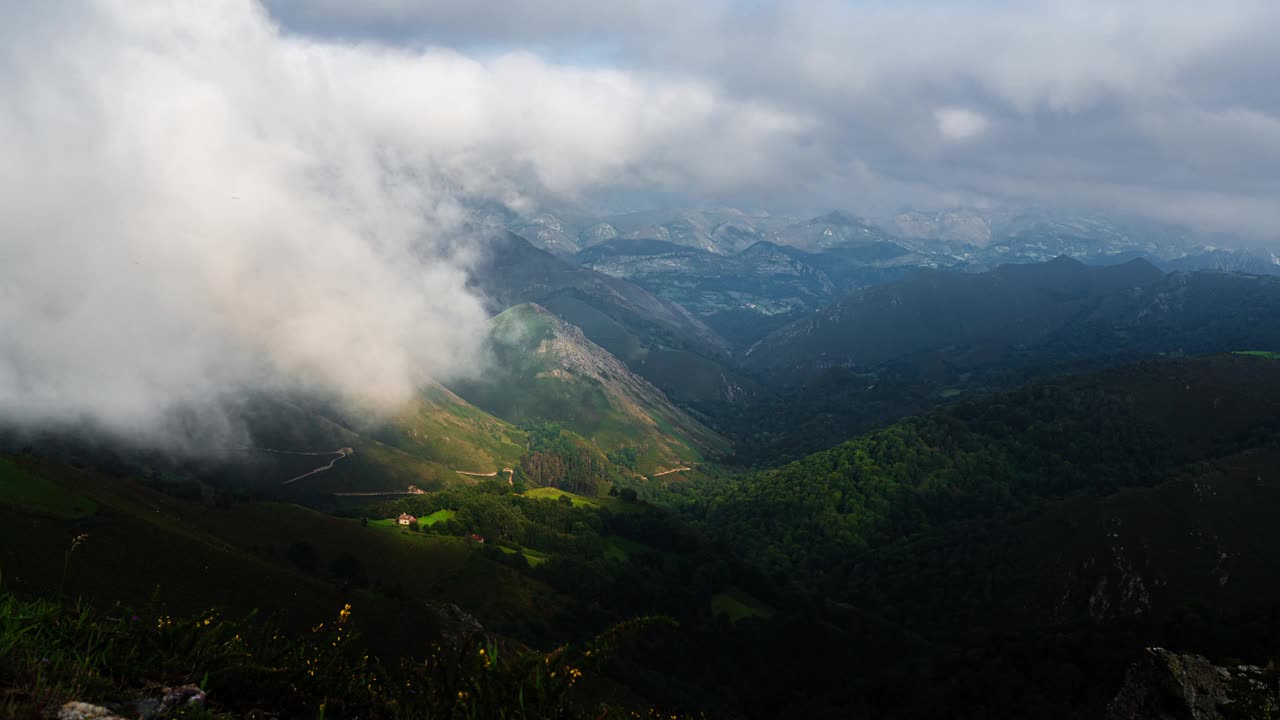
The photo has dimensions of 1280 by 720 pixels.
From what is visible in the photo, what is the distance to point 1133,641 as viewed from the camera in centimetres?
7269

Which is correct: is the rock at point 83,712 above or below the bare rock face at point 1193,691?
above

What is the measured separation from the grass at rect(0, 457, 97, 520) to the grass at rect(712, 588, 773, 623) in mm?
100874

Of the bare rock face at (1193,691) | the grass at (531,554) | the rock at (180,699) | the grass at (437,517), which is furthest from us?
the grass at (437,517)

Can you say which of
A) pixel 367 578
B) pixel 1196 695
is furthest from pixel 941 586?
pixel 1196 695

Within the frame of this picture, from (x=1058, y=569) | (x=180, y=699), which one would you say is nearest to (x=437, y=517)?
(x=1058, y=569)

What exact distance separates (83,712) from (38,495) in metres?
100.0

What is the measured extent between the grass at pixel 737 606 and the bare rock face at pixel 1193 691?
114663 mm

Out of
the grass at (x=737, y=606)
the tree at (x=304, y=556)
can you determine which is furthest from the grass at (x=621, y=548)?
the tree at (x=304, y=556)

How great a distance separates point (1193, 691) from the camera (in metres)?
20.6

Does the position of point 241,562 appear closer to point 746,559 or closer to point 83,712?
point 83,712

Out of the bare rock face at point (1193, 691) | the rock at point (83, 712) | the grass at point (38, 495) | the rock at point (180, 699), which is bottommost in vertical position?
the grass at point (38, 495)

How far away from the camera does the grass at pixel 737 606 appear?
134m

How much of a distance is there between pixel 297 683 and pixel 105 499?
103398mm

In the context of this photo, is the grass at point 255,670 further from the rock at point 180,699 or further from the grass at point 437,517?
the grass at point 437,517
